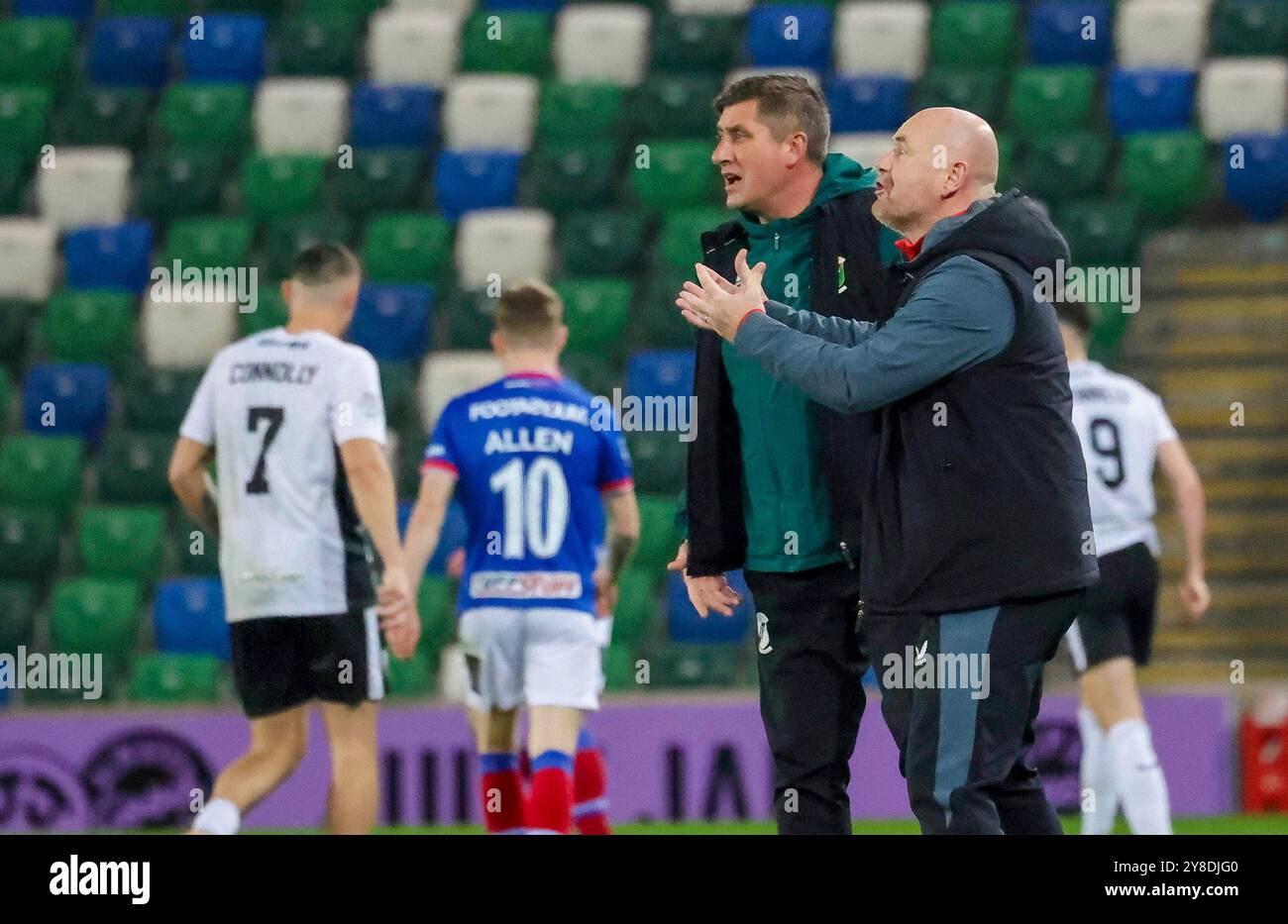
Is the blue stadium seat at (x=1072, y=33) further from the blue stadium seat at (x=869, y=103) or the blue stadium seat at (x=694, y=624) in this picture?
the blue stadium seat at (x=694, y=624)

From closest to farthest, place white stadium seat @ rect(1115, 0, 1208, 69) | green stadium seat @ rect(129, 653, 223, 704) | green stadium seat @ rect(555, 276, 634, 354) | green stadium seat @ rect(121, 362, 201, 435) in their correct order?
green stadium seat @ rect(129, 653, 223, 704), green stadium seat @ rect(121, 362, 201, 435), green stadium seat @ rect(555, 276, 634, 354), white stadium seat @ rect(1115, 0, 1208, 69)

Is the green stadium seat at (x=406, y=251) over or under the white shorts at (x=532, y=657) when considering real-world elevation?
over

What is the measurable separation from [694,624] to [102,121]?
17.2ft

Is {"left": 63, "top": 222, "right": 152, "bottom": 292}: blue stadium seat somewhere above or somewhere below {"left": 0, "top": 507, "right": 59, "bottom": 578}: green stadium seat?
above

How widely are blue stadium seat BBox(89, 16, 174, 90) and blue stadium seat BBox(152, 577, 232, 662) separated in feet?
14.7

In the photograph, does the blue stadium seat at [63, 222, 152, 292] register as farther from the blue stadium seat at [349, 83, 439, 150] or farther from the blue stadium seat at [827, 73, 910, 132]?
Answer: the blue stadium seat at [827, 73, 910, 132]

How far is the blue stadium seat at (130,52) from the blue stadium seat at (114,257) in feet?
5.36

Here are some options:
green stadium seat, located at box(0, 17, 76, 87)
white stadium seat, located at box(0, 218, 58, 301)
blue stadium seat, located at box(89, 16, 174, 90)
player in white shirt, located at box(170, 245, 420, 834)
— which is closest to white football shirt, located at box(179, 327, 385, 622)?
player in white shirt, located at box(170, 245, 420, 834)

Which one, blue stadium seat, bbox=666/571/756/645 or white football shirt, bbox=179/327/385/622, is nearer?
white football shirt, bbox=179/327/385/622

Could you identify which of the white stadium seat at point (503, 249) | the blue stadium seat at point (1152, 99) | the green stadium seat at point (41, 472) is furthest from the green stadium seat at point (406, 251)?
the blue stadium seat at point (1152, 99)

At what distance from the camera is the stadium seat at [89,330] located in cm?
1122

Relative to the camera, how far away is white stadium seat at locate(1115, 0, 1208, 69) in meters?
11.8

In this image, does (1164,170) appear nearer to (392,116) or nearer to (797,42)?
(797,42)
